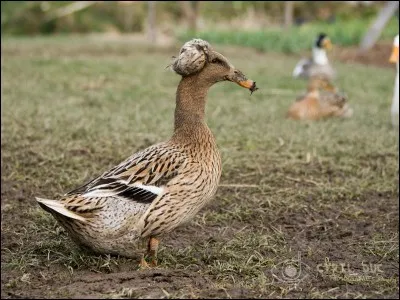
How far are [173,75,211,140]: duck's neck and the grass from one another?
2.37 ft

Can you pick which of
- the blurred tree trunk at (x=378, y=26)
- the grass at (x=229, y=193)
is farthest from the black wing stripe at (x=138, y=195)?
the blurred tree trunk at (x=378, y=26)

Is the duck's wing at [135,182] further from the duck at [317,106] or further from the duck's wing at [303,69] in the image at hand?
the duck's wing at [303,69]

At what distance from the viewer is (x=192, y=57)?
418cm

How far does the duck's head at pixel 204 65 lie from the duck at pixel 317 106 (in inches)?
202

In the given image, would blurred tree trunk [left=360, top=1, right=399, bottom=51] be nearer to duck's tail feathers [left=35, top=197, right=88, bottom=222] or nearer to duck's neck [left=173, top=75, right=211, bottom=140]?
duck's neck [left=173, top=75, right=211, bottom=140]

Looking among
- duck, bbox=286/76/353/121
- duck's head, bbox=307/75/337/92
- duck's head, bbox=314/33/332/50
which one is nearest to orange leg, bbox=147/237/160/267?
duck, bbox=286/76/353/121

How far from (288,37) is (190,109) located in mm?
17119

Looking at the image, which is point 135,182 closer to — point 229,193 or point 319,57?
point 229,193

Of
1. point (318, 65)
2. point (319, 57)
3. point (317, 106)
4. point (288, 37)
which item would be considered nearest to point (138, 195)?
point (317, 106)

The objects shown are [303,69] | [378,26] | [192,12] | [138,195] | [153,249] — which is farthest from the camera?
[192,12]

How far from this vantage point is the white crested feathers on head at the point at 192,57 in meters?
4.17

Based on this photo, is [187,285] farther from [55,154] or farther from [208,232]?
[55,154]

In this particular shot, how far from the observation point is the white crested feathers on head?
4.17 metres

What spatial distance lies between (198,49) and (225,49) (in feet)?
51.1
